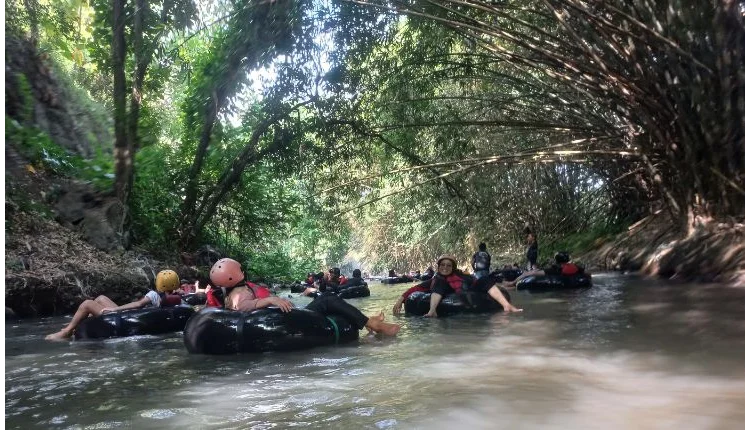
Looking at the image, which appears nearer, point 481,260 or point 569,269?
point 569,269

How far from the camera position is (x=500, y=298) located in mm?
7594

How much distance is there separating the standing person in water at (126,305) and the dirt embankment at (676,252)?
725 centimetres

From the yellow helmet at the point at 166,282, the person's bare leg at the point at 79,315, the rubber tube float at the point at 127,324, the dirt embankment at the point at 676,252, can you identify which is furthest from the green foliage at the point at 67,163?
the dirt embankment at the point at 676,252

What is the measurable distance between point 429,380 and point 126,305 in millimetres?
4384

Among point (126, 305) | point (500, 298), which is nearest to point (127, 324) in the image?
point (126, 305)

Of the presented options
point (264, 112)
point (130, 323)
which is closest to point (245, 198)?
point (264, 112)

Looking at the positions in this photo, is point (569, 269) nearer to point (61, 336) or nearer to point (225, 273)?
point (225, 273)

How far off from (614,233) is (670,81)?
7.91 metres

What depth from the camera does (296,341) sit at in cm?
510

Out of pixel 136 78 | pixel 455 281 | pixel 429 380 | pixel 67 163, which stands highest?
pixel 136 78

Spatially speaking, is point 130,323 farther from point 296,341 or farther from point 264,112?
point 264,112

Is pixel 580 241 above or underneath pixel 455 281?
above

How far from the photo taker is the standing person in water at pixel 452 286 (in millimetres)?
7652

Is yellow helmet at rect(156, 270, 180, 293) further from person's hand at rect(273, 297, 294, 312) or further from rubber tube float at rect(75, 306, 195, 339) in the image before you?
person's hand at rect(273, 297, 294, 312)
